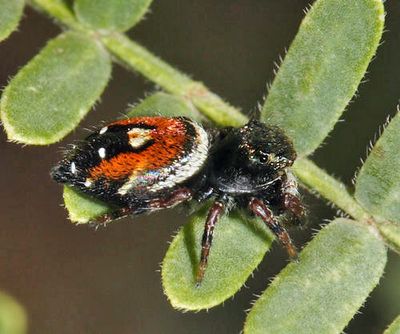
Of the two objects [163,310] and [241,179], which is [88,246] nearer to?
[163,310]

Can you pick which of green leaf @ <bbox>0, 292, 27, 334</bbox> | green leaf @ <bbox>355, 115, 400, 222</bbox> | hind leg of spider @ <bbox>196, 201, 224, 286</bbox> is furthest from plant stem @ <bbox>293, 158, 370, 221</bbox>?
green leaf @ <bbox>0, 292, 27, 334</bbox>

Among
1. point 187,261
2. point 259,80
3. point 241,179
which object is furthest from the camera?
point 259,80

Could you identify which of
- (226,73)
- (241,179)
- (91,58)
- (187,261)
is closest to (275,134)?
(241,179)

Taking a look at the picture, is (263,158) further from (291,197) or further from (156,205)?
(156,205)

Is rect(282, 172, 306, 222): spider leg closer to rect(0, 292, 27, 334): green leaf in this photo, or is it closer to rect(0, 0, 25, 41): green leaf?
rect(0, 0, 25, 41): green leaf

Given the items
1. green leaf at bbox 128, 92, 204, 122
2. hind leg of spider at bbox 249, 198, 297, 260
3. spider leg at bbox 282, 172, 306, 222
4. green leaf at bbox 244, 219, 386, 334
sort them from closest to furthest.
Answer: green leaf at bbox 244, 219, 386, 334, hind leg of spider at bbox 249, 198, 297, 260, spider leg at bbox 282, 172, 306, 222, green leaf at bbox 128, 92, 204, 122

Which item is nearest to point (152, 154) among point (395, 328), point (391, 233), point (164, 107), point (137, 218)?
point (164, 107)
